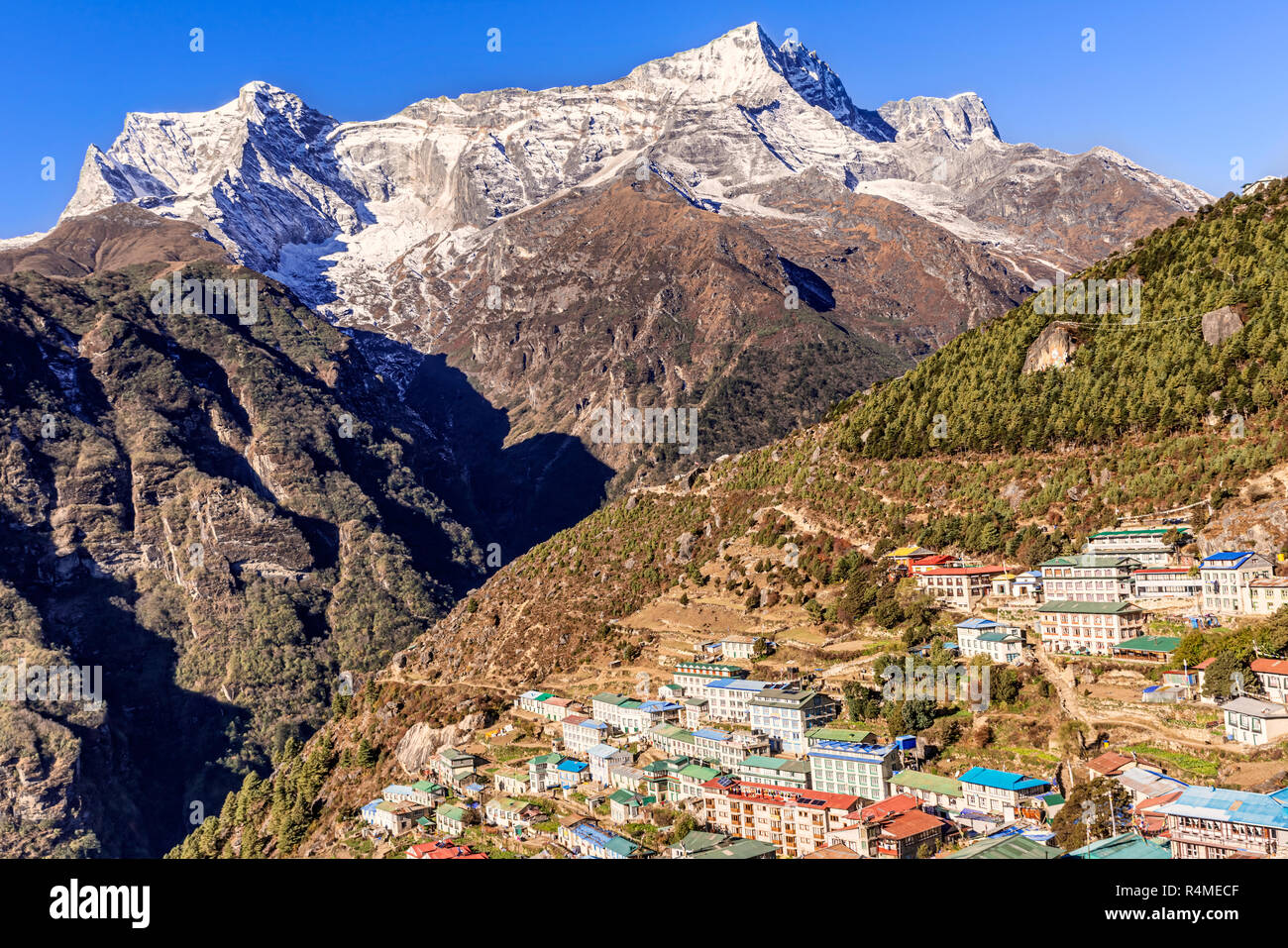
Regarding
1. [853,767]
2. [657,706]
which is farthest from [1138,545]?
[657,706]

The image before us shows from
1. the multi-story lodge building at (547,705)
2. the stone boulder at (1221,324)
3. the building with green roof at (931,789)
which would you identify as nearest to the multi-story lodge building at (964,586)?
the building with green roof at (931,789)

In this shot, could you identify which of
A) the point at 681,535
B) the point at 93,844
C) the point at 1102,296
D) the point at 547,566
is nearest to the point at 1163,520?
the point at 1102,296

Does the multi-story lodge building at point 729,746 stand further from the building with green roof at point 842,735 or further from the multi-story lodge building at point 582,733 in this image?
the multi-story lodge building at point 582,733

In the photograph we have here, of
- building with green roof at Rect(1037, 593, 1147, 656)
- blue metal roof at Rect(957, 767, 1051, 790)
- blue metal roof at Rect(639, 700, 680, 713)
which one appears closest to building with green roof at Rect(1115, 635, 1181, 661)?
building with green roof at Rect(1037, 593, 1147, 656)

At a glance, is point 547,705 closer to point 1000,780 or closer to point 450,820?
point 450,820

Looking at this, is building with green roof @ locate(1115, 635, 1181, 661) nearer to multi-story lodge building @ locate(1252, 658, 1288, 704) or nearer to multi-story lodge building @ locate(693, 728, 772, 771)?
multi-story lodge building @ locate(1252, 658, 1288, 704)
